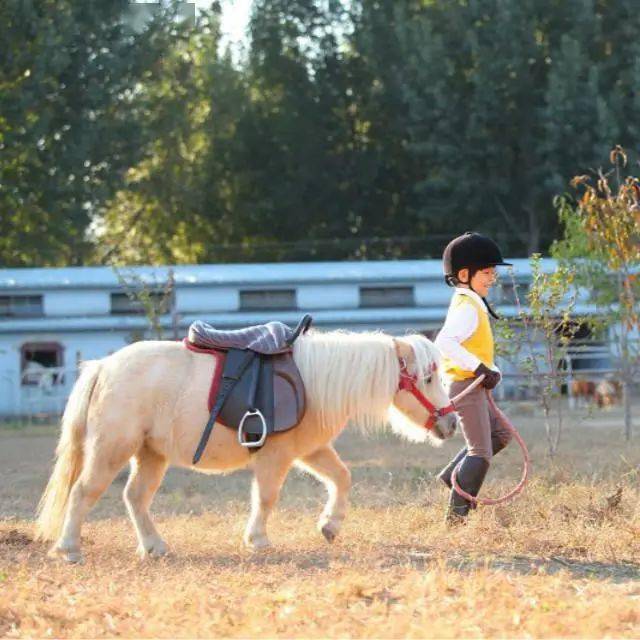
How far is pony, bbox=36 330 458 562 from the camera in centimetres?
748

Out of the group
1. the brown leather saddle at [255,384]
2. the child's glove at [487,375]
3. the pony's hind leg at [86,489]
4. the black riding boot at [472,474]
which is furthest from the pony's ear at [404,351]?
the pony's hind leg at [86,489]

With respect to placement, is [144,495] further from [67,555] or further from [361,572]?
[361,572]

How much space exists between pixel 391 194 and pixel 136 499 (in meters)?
29.8

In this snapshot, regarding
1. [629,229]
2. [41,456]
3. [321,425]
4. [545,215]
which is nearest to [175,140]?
[545,215]

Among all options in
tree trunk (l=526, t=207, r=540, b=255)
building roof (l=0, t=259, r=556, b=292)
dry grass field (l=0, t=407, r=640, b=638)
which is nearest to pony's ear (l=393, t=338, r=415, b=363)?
dry grass field (l=0, t=407, r=640, b=638)

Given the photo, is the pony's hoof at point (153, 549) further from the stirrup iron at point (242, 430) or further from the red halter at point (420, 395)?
the red halter at point (420, 395)

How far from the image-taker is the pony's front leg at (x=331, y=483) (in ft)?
25.2

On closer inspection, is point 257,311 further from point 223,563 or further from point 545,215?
point 223,563

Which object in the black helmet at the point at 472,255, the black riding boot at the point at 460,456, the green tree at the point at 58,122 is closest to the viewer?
the black helmet at the point at 472,255

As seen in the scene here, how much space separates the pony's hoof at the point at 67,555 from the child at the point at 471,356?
227cm

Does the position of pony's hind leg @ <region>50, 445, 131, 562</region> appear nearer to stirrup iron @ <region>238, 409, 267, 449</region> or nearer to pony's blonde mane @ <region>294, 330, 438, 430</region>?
stirrup iron @ <region>238, 409, 267, 449</region>

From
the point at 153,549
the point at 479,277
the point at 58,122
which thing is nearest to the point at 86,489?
the point at 153,549

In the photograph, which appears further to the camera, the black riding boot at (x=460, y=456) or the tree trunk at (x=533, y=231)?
the tree trunk at (x=533, y=231)

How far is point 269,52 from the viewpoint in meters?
37.5
